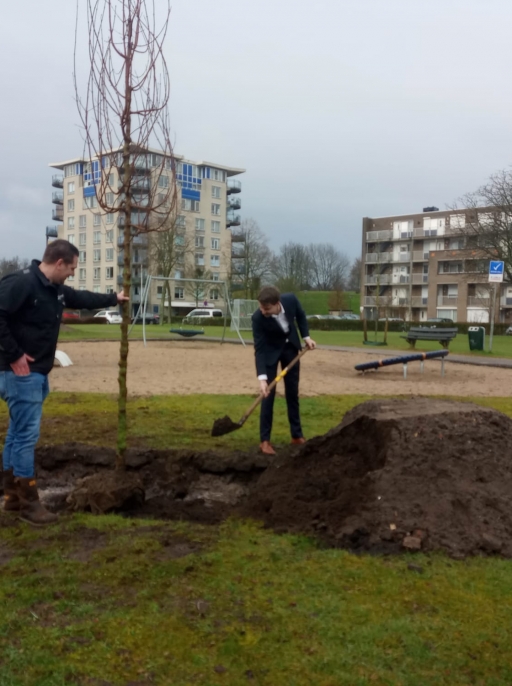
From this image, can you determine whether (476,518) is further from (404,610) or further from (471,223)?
(471,223)

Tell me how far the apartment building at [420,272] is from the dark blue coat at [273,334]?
6554 cm

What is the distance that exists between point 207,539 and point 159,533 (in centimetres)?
33

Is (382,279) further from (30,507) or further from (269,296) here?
(30,507)

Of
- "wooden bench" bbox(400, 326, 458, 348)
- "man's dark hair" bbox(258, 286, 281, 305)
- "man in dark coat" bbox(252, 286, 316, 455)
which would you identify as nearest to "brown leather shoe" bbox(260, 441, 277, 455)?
"man in dark coat" bbox(252, 286, 316, 455)

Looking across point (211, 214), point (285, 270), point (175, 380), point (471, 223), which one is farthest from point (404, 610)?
point (211, 214)

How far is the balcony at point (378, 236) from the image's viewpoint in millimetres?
87125

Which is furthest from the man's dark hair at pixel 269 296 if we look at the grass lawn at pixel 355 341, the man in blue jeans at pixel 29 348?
the grass lawn at pixel 355 341

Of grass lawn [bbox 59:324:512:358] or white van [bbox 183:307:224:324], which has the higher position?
white van [bbox 183:307:224:324]

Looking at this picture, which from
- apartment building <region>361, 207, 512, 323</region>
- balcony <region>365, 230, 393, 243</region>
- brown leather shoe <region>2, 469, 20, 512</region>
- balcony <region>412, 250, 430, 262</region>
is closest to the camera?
brown leather shoe <region>2, 469, 20, 512</region>

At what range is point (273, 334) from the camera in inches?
273

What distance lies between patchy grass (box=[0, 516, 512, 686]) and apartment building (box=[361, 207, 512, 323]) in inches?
2714

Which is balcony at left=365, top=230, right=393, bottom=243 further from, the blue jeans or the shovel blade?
the blue jeans

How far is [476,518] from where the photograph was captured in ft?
13.7

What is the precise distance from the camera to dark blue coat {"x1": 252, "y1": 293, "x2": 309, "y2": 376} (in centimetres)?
686
